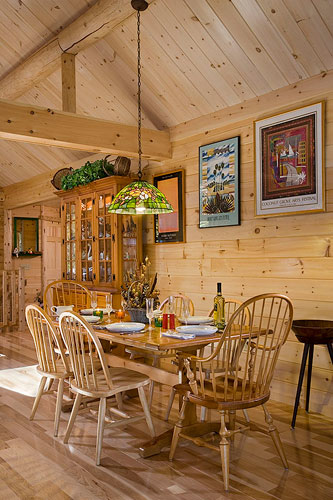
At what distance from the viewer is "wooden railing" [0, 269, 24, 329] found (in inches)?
A: 297

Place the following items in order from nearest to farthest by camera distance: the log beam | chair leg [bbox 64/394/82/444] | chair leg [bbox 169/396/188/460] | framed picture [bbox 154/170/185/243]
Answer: chair leg [bbox 169/396/188/460]
chair leg [bbox 64/394/82/444]
framed picture [bbox 154/170/185/243]
the log beam

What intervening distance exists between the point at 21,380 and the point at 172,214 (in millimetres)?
2275

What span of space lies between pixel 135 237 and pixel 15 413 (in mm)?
2434

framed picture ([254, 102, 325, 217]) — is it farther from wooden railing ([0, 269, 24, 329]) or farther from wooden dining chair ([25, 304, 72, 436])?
wooden railing ([0, 269, 24, 329])

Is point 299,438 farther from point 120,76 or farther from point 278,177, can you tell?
point 120,76

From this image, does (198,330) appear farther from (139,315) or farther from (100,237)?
(100,237)

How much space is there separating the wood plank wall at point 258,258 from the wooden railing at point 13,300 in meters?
3.23

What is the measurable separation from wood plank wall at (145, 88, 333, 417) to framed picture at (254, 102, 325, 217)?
0.07 metres

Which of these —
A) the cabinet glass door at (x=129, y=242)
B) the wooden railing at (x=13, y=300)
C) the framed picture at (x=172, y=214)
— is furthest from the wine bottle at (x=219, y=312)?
the wooden railing at (x=13, y=300)

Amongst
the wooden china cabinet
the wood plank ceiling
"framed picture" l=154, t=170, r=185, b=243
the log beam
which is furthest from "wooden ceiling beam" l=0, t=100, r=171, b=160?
the log beam

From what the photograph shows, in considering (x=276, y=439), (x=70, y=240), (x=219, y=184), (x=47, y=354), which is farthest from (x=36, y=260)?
(x=276, y=439)

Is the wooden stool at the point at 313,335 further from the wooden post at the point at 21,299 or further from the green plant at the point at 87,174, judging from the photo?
the wooden post at the point at 21,299

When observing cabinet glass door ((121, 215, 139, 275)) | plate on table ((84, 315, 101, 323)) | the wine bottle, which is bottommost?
plate on table ((84, 315, 101, 323))

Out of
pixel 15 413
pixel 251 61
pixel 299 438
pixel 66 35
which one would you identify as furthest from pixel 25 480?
pixel 66 35
